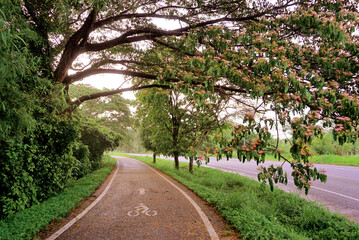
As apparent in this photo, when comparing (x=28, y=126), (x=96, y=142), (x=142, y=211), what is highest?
(x=28, y=126)

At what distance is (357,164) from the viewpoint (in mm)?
21891

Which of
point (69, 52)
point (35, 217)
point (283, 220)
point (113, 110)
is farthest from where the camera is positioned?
point (113, 110)

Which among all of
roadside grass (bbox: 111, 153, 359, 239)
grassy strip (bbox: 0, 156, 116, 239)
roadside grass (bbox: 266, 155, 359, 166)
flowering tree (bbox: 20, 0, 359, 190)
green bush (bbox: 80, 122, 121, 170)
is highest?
flowering tree (bbox: 20, 0, 359, 190)

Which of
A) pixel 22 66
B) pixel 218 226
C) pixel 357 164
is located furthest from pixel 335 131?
pixel 357 164

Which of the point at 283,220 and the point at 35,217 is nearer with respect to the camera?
the point at 35,217

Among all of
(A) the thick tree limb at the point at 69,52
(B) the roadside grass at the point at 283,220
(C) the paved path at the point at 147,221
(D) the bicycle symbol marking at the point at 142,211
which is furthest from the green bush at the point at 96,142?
(B) the roadside grass at the point at 283,220

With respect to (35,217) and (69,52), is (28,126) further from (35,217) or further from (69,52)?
(69,52)

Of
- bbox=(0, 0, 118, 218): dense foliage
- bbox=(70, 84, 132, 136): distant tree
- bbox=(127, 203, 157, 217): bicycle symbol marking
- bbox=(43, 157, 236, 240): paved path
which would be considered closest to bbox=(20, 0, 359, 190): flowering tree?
bbox=(0, 0, 118, 218): dense foliage

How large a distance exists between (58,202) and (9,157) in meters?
2.00

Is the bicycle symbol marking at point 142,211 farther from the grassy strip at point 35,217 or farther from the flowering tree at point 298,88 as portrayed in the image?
the flowering tree at point 298,88

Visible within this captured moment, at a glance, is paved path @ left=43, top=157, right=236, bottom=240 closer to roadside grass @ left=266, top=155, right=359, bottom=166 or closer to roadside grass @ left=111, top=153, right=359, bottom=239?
roadside grass @ left=111, top=153, right=359, bottom=239

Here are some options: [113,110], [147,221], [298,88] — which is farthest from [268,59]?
[113,110]

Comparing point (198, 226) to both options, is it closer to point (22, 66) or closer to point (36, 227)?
point (36, 227)

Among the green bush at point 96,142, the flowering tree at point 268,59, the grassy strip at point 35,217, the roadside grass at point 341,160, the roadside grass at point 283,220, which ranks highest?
the flowering tree at point 268,59
